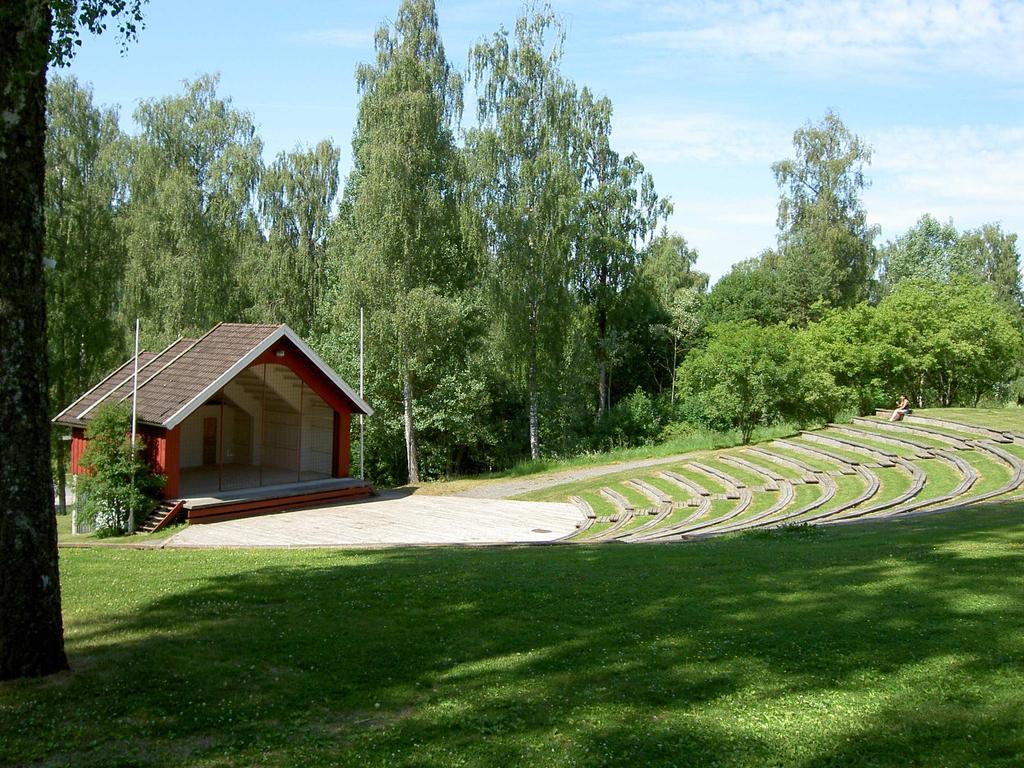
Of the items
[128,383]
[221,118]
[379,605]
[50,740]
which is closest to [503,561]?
[379,605]

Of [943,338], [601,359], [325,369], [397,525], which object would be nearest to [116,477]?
[325,369]

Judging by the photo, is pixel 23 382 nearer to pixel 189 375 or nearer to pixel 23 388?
pixel 23 388

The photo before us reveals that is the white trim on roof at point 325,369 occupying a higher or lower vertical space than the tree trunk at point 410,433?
higher

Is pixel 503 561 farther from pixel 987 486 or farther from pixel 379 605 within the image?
pixel 987 486

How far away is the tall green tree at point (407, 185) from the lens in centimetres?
2984

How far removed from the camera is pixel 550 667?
672 cm

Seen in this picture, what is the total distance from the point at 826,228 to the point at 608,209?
520 inches

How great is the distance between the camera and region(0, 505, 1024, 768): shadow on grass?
5.23 metres

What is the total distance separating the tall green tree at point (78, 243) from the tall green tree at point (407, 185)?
→ 11.7 m

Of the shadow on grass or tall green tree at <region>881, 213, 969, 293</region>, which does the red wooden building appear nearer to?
the shadow on grass

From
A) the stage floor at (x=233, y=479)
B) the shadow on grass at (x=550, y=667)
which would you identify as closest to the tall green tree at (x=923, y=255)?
the stage floor at (x=233, y=479)

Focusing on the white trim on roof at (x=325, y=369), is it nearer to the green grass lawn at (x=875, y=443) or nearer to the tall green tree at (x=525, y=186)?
the tall green tree at (x=525, y=186)

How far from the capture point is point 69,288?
33.2m

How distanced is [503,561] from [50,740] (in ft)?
23.8
